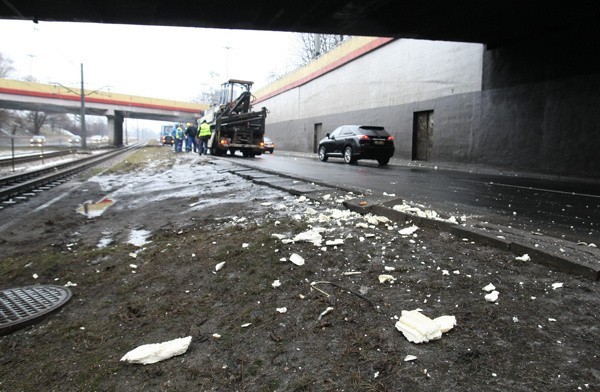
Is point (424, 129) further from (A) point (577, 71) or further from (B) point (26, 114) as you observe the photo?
(B) point (26, 114)

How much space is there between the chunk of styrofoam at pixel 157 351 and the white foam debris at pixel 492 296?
2.14 meters

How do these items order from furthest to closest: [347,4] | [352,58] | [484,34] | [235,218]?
[352,58] → [484,34] → [347,4] → [235,218]

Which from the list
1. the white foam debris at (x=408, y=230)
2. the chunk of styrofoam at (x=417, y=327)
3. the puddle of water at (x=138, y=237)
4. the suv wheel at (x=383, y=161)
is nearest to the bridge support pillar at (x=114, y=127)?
the suv wheel at (x=383, y=161)

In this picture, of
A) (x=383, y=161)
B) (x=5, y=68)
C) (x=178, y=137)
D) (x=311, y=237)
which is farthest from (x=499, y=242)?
(x=5, y=68)

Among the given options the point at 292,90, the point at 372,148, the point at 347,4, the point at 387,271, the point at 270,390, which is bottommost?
the point at 270,390

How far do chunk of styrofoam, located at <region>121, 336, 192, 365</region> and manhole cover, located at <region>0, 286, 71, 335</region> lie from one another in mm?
1245

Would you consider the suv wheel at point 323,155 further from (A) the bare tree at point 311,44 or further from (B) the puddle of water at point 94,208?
(A) the bare tree at point 311,44

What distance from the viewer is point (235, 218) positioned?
237 inches

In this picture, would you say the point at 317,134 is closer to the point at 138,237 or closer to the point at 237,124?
the point at 237,124

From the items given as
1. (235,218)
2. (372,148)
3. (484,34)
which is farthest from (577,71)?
(235,218)

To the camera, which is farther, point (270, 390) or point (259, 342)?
point (259, 342)

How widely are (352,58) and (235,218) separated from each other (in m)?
25.0

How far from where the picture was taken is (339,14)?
11859 mm

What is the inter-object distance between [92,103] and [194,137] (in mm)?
37725
